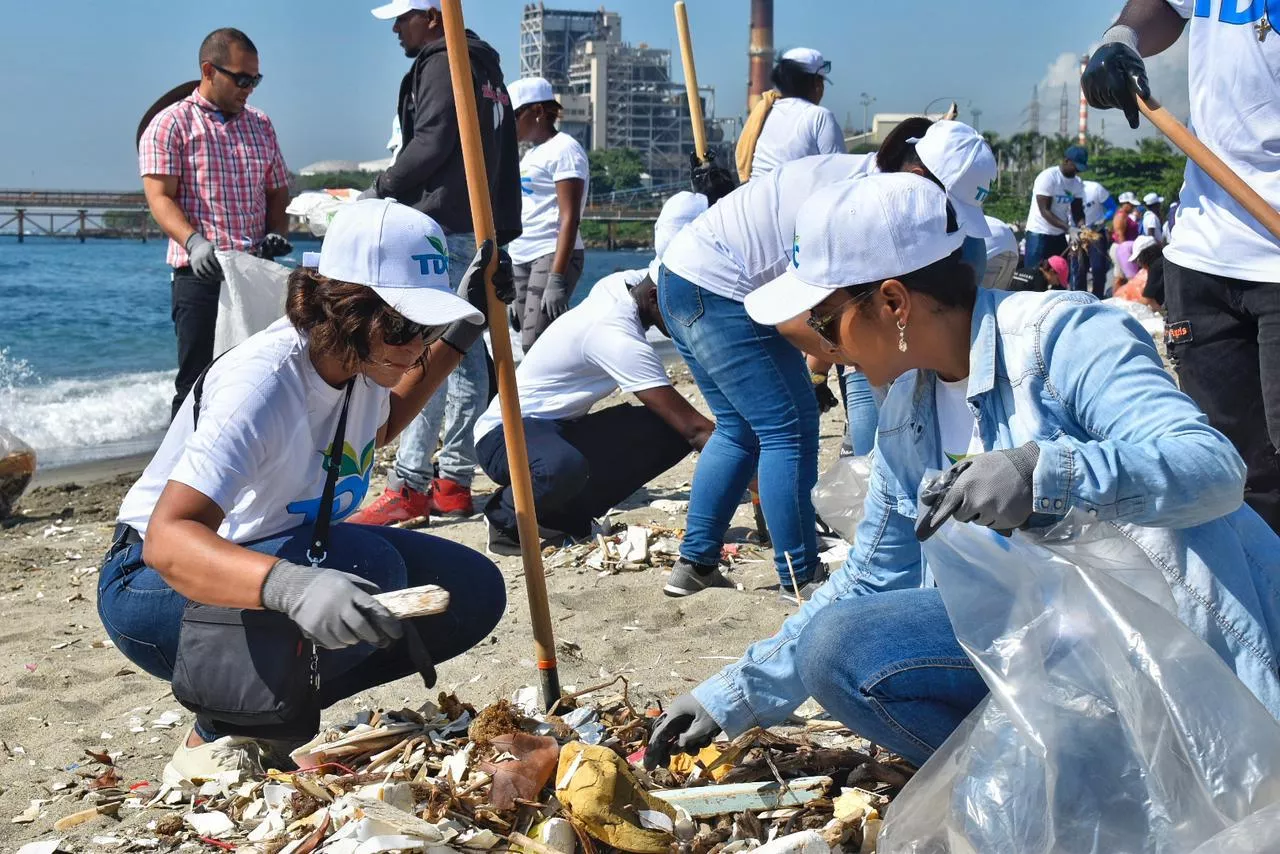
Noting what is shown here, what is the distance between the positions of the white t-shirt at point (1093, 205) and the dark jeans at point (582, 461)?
12.9 m

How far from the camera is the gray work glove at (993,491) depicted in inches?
77.0

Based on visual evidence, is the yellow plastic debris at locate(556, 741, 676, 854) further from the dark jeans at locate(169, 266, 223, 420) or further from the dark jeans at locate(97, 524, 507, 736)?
the dark jeans at locate(169, 266, 223, 420)

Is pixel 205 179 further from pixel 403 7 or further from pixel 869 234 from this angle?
pixel 869 234

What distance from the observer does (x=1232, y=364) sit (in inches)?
136

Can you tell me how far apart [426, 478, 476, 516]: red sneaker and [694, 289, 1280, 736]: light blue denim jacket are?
3800 mm

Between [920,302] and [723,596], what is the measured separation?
2.36 meters

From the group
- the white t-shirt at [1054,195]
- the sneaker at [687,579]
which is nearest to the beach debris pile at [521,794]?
the sneaker at [687,579]

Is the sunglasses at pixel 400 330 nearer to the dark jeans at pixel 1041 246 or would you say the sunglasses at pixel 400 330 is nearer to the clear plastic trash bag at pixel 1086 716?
the clear plastic trash bag at pixel 1086 716

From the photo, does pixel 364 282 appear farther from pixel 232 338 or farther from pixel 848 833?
pixel 232 338

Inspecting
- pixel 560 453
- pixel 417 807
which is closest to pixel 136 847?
pixel 417 807

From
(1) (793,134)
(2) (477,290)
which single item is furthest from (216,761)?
(1) (793,134)

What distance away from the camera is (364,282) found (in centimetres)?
295

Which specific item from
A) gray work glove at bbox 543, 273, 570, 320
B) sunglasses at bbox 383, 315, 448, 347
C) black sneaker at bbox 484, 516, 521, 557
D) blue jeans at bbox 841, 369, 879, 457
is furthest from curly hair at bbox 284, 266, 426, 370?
gray work glove at bbox 543, 273, 570, 320

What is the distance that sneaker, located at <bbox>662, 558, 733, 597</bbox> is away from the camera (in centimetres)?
459
